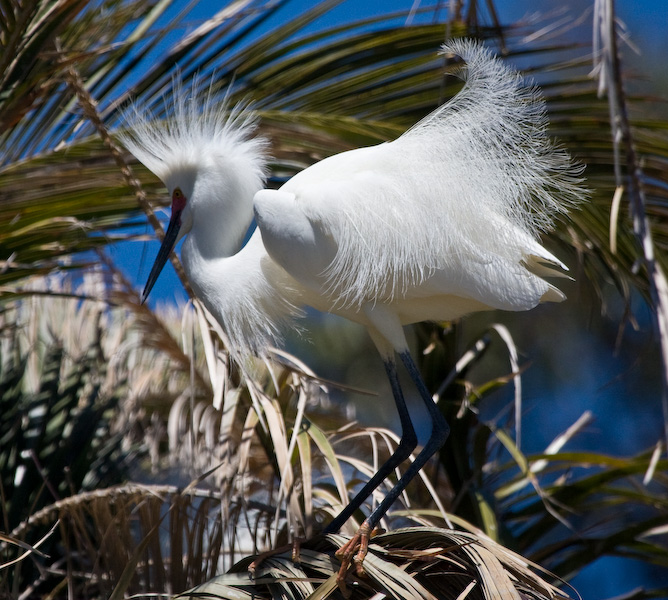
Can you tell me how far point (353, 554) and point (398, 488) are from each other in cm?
34

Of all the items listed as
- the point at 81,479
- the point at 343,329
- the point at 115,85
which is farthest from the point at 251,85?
the point at 343,329

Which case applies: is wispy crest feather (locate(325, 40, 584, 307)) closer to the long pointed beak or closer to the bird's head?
the bird's head

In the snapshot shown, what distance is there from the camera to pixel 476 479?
2.20 meters

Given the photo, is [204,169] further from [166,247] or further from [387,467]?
[387,467]

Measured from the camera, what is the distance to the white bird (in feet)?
5.09

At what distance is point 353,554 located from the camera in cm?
125

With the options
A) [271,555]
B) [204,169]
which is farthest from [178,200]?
[271,555]

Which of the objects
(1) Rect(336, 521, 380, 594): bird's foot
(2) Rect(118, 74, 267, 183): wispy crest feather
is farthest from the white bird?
(2) Rect(118, 74, 267, 183): wispy crest feather

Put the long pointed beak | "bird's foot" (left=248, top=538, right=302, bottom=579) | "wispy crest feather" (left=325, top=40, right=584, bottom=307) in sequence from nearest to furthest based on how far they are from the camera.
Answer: "bird's foot" (left=248, top=538, right=302, bottom=579) < "wispy crest feather" (left=325, top=40, right=584, bottom=307) < the long pointed beak

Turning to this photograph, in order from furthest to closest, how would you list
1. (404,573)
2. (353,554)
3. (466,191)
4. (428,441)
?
(428,441) → (466,191) → (353,554) → (404,573)

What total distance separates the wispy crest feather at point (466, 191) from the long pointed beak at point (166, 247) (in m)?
0.48

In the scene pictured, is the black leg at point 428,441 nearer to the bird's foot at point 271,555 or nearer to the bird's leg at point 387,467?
the bird's leg at point 387,467

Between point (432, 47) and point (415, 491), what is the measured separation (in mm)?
1329

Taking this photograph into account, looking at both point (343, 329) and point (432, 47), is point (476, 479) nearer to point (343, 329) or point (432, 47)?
point (432, 47)
